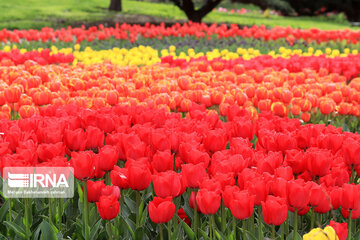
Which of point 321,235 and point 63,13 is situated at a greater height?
point 321,235

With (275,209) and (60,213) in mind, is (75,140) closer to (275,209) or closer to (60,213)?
(60,213)

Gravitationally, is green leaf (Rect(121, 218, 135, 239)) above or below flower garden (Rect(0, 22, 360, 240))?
below

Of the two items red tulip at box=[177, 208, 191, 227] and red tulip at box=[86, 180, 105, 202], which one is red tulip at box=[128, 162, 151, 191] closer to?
red tulip at box=[86, 180, 105, 202]

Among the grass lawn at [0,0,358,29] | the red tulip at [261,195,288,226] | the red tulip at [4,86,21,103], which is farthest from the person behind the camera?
the grass lawn at [0,0,358,29]

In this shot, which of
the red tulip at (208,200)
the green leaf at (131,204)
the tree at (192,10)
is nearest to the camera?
the red tulip at (208,200)

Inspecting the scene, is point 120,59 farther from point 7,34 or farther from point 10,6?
point 10,6

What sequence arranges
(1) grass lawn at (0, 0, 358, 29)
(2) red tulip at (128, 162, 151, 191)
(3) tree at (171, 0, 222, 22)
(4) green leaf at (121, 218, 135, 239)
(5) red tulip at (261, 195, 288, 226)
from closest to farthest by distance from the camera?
(5) red tulip at (261, 195, 288, 226)
(2) red tulip at (128, 162, 151, 191)
(4) green leaf at (121, 218, 135, 239)
(1) grass lawn at (0, 0, 358, 29)
(3) tree at (171, 0, 222, 22)

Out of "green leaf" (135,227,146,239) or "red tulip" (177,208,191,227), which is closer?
"green leaf" (135,227,146,239)

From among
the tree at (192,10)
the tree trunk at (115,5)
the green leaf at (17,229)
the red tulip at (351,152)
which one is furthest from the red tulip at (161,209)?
the tree trunk at (115,5)

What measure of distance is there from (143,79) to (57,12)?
19.0 m

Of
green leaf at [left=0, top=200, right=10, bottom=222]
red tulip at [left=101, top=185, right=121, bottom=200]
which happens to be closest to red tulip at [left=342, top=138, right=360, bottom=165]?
red tulip at [left=101, top=185, right=121, bottom=200]

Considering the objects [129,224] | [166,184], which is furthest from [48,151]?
[166,184]

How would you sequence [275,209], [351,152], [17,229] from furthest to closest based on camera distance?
[351,152]
[17,229]
[275,209]

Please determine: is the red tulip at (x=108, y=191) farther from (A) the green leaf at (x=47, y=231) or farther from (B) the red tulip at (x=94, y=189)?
(A) the green leaf at (x=47, y=231)
